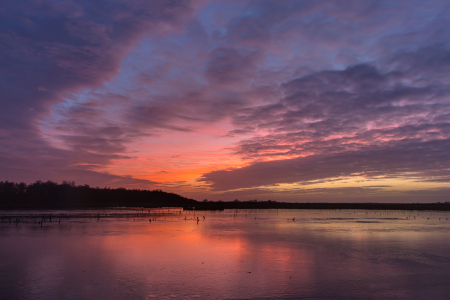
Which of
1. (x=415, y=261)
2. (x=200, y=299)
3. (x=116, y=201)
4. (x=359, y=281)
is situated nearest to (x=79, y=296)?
(x=200, y=299)

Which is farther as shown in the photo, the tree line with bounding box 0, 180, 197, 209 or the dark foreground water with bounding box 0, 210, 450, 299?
the tree line with bounding box 0, 180, 197, 209

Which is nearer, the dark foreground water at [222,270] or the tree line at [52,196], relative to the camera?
the dark foreground water at [222,270]

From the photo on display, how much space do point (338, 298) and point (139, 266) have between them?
10340 mm

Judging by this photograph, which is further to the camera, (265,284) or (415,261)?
(415,261)

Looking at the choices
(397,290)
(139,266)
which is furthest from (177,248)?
(397,290)

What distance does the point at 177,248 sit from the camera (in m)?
23.1

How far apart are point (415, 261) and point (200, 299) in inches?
570

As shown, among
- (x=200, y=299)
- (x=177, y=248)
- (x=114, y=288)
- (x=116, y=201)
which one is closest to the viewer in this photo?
(x=200, y=299)

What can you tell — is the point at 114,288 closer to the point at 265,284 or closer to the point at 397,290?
the point at 265,284

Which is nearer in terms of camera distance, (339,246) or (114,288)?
(114,288)

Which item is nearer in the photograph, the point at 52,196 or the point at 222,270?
the point at 222,270

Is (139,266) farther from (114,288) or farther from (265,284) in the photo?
(265,284)

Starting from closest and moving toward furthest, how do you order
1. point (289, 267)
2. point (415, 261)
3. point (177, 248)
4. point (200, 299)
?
point (200, 299) < point (289, 267) < point (415, 261) < point (177, 248)

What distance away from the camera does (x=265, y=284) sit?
44.7 ft
